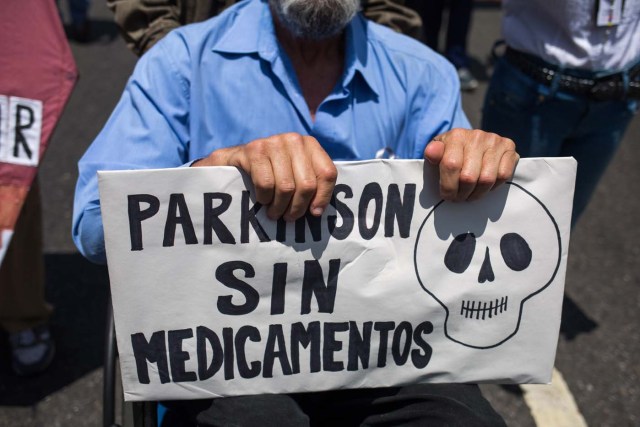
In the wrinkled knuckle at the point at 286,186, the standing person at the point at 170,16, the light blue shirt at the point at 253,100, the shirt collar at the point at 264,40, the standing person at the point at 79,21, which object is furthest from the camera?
the standing person at the point at 79,21

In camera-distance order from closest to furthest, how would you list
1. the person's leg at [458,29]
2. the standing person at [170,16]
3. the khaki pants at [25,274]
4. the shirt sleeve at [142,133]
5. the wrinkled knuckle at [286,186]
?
the wrinkled knuckle at [286,186], the shirt sleeve at [142,133], the standing person at [170,16], the khaki pants at [25,274], the person's leg at [458,29]

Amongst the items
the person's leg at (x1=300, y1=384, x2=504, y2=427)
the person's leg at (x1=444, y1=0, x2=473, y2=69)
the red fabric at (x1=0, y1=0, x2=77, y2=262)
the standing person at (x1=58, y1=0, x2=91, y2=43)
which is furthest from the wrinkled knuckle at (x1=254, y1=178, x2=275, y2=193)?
the standing person at (x1=58, y1=0, x2=91, y2=43)

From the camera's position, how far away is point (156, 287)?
4.22 ft

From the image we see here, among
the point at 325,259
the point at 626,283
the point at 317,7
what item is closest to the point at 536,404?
the point at 626,283

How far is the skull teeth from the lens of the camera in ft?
4.55

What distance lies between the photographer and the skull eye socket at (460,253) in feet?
4.42

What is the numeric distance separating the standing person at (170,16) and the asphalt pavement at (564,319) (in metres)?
1.23

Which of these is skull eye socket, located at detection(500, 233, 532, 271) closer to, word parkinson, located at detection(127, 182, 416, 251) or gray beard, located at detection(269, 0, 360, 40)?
word parkinson, located at detection(127, 182, 416, 251)

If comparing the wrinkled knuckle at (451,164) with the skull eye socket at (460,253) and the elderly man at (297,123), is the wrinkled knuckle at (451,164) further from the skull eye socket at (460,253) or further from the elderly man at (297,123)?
the skull eye socket at (460,253)

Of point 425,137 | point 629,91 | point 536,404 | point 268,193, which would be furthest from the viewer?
point 536,404

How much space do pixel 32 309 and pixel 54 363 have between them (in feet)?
0.78

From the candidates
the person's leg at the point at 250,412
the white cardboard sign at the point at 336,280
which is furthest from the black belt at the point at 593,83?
the person's leg at the point at 250,412

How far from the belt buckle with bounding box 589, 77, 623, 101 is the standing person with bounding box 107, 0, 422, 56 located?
23.0 inches

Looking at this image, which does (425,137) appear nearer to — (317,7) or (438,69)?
(438,69)
